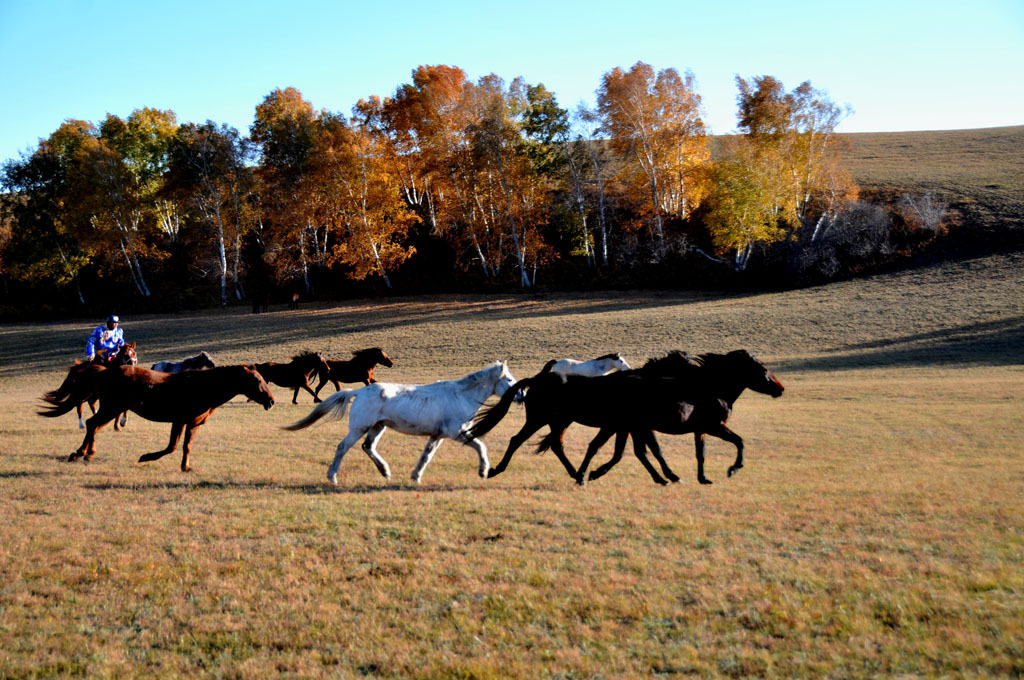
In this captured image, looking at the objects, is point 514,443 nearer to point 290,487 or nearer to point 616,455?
point 616,455

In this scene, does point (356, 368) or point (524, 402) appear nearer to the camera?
point (524, 402)

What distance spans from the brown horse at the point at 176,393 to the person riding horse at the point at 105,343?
18.1 feet

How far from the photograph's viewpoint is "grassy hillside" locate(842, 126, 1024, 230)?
4922 centimetres

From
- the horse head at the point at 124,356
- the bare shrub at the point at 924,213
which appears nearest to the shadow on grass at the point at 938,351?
the bare shrub at the point at 924,213

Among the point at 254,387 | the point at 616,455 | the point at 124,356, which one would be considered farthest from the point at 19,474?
the point at 616,455

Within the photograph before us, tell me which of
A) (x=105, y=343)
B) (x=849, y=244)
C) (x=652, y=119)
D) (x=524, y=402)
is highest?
(x=652, y=119)

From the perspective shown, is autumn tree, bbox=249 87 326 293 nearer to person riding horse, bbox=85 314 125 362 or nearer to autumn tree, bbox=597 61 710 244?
autumn tree, bbox=597 61 710 244

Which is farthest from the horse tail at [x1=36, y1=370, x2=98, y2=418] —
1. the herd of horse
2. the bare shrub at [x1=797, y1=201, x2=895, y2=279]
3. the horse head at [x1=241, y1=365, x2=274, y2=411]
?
the bare shrub at [x1=797, y1=201, x2=895, y2=279]

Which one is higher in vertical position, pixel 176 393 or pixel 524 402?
pixel 176 393

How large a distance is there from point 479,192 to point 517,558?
44.0 metres

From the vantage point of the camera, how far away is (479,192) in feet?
160

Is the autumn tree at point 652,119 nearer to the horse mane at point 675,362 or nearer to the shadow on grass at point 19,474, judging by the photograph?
the horse mane at point 675,362

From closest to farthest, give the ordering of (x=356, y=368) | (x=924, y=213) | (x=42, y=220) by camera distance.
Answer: (x=356, y=368)
(x=924, y=213)
(x=42, y=220)

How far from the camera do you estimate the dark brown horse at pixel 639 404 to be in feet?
31.2
